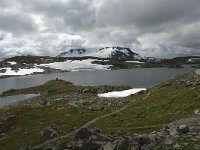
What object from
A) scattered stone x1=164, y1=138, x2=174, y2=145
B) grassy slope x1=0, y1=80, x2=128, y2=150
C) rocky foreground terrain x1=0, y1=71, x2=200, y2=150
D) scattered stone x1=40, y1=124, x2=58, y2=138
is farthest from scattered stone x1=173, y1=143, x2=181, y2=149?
scattered stone x1=40, y1=124, x2=58, y2=138

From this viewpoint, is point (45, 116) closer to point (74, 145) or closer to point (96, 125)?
point (96, 125)

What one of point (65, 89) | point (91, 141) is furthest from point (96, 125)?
point (65, 89)

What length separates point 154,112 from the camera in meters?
65.9

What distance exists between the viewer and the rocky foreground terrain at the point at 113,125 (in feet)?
124

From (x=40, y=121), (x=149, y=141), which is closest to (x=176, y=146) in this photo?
(x=149, y=141)

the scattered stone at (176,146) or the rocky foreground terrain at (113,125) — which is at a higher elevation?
the scattered stone at (176,146)

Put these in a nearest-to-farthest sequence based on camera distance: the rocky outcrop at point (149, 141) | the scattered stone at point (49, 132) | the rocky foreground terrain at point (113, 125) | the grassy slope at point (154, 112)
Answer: the rocky outcrop at point (149, 141), the rocky foreground terrain at point (113, 125), the grassy slope at point (154, 112), the scattered stone at point (49, 132)

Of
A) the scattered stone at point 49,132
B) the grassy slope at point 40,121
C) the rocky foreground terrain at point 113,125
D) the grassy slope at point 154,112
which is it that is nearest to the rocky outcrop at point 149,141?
the rocky foreground terrain at point 113,125

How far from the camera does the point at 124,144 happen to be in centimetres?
3572

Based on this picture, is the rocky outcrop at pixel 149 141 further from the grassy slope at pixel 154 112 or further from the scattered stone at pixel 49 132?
the scattered stone at pixel 49 132

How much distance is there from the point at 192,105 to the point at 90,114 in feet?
82.6

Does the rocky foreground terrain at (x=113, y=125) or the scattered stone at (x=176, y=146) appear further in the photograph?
the rocky foreground terrain at (x=113, y=125)

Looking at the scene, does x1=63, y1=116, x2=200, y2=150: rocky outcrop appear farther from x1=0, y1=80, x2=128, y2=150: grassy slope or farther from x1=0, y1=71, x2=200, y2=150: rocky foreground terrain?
x1=0, y1=80, x2=128, y2=150: grassy slope

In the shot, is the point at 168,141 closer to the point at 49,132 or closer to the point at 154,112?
the point at 49,132
